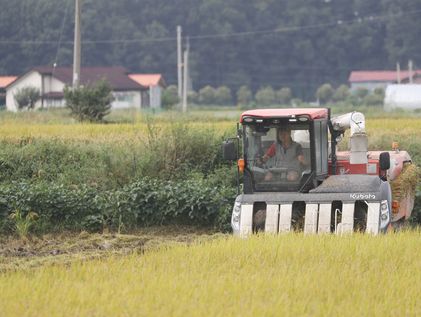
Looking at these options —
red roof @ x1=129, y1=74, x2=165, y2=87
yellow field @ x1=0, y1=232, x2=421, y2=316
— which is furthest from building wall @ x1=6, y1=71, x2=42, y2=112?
yellow field @ x1=0, y1=232, x2=421, y2=316

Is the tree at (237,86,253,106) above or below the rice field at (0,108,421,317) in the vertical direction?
above

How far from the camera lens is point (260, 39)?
316 feet

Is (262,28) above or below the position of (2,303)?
above

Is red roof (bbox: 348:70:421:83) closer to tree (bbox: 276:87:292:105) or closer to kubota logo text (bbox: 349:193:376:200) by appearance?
tree (bbox: 276:87:292:105)

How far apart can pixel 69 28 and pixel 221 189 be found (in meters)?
60.9

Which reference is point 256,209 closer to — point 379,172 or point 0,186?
point 379,172

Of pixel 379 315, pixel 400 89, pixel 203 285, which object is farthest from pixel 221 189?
pixel 400 89

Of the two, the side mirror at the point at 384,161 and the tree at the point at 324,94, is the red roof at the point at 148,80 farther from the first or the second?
the side mirror at the point at 384,161

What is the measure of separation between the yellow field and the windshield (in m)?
2.31

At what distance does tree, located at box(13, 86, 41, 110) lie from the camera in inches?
2417

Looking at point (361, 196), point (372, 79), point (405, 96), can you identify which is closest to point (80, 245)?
point (361, 196)

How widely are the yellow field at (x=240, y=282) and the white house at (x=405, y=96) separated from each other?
166 feet

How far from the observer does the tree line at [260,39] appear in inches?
3627

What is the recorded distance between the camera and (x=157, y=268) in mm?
12586
